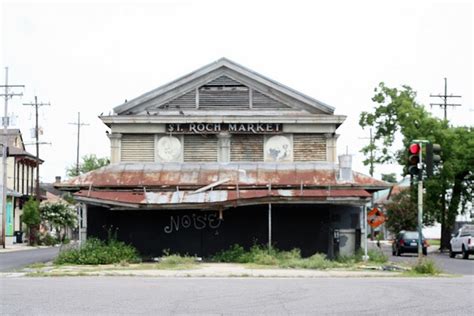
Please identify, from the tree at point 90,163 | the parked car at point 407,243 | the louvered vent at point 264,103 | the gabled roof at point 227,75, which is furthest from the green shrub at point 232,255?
the tree at point 90,163

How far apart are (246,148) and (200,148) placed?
74.1 inches

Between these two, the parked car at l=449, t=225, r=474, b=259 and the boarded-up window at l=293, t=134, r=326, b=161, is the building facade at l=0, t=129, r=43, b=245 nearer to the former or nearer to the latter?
the parked car at l=449, t=225, r=474, b=259

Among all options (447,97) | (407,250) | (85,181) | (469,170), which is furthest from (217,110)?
(447,97)

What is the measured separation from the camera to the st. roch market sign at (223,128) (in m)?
34.5

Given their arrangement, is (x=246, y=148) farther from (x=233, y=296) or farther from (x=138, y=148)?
(x=233, y=296)

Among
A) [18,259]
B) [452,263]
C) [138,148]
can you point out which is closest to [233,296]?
[138,148]

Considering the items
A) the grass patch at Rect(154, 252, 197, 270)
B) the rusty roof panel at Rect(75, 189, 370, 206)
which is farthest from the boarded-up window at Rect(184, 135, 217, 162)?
the grass patch at Rect(154, 252, 197, 270)

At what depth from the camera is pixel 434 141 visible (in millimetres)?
51719

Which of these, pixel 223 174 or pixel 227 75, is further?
pixel 227 75

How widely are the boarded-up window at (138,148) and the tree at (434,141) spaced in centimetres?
2166

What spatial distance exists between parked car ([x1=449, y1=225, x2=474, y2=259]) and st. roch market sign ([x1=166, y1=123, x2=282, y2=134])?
541 inches

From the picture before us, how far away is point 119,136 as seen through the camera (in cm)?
3462

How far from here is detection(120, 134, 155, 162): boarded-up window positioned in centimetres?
3475

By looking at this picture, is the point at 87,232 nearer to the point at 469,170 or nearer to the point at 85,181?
the point at 85,181
